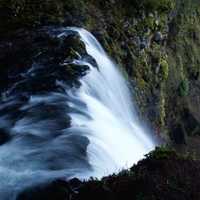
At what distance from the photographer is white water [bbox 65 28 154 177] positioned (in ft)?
27.9

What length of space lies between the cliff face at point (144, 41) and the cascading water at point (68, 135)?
105 cm

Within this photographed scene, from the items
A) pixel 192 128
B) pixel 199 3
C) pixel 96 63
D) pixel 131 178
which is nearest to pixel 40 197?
pixel 131 178

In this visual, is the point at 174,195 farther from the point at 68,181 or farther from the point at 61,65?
the point at 61,65

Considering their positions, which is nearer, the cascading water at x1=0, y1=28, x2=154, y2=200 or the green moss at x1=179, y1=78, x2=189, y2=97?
the cascading water at x1=0, y1=28, x2=154, y2=200

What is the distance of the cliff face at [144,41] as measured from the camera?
12969mm

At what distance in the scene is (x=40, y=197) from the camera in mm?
6902

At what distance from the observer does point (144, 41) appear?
15445 millimetres

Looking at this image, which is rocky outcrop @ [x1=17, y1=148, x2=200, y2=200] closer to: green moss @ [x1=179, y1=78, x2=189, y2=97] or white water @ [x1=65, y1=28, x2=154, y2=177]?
white water @ [x1=65, y1=28, x2=154, y2=177]

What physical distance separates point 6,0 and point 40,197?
7412mm

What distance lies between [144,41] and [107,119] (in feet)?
18.7

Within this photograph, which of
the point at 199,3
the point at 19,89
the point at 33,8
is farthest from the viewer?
the point at 199,3

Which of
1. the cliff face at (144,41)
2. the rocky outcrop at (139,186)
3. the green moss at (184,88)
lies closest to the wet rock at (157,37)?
the cliff face at (144,41)

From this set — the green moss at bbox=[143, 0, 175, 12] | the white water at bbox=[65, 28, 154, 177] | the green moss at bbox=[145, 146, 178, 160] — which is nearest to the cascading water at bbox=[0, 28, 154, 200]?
the white water at bbox=[65, 28, 154, 177]

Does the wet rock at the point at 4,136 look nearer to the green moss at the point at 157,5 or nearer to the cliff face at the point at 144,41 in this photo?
the cliff face at the point at 144,41
